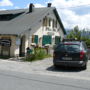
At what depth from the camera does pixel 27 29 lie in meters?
22.7

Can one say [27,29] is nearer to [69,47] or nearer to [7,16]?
[7,16]

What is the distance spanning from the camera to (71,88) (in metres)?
8.28

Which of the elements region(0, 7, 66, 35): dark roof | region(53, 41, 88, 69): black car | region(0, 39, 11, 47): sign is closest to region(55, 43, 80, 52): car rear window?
region(53, 41, 88, 69): black car

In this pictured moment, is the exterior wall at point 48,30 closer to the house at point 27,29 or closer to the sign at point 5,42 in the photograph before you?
the house at point 27,29

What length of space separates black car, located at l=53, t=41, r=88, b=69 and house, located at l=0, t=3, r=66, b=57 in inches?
329

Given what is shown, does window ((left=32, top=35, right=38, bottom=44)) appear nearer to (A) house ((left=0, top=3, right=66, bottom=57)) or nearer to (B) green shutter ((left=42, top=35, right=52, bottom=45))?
(A) house ((left=0, top=3, right=66, bottom=57))

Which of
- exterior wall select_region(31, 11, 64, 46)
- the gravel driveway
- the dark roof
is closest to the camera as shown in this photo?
the gravel driveway

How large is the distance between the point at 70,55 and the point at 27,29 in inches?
398

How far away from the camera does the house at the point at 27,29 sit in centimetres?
2210

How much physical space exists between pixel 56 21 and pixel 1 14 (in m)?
7.20

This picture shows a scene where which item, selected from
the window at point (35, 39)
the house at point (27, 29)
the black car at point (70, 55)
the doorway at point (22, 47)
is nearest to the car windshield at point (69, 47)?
the black car at point (70, 55)

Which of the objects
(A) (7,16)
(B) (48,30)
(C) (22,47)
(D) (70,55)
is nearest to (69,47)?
(D) (70,55)

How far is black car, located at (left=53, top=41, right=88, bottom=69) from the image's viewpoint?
43.4 ft

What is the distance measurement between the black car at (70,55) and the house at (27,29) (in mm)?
8349
